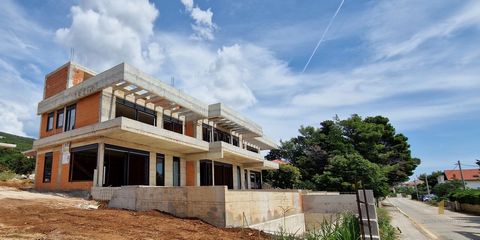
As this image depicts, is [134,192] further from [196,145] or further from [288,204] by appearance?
[196,145]

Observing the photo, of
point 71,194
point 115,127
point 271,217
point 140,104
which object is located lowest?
point 271,217

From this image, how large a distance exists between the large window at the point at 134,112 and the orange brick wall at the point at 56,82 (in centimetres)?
425

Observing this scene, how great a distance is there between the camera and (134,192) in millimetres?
11961

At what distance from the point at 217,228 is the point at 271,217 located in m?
4.24

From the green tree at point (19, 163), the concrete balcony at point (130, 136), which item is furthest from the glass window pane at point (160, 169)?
the green tree at point (19, 163)

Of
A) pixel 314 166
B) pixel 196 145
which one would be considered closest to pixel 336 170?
pixel 314 166

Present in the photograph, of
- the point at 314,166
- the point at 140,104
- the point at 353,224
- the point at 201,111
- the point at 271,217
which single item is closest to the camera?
the point at 353,224

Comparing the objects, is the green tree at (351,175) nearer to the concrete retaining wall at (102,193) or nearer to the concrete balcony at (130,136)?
the concrete balcony at (130,136)

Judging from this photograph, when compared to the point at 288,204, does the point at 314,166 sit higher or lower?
higher

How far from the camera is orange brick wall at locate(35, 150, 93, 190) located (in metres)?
17.0

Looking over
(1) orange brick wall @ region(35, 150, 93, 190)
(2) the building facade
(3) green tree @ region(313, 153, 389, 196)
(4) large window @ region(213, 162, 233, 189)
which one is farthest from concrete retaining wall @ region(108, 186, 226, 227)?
(3) green tree @ region(313, 153, 389, 196)

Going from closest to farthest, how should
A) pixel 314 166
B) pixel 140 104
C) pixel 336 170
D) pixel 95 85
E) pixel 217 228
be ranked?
1. pixel 217 228
2. pixel 95 85
3. pixel 140 104
4. pixel 336 170
5. pixel 314 166

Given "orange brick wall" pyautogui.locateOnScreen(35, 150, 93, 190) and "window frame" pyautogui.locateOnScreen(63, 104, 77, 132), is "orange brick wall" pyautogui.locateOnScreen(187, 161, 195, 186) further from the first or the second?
"window frame" pyautogui.locateOnScreen(63, 104, 77, 132)

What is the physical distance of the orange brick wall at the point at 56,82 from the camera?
20409 millimetres
